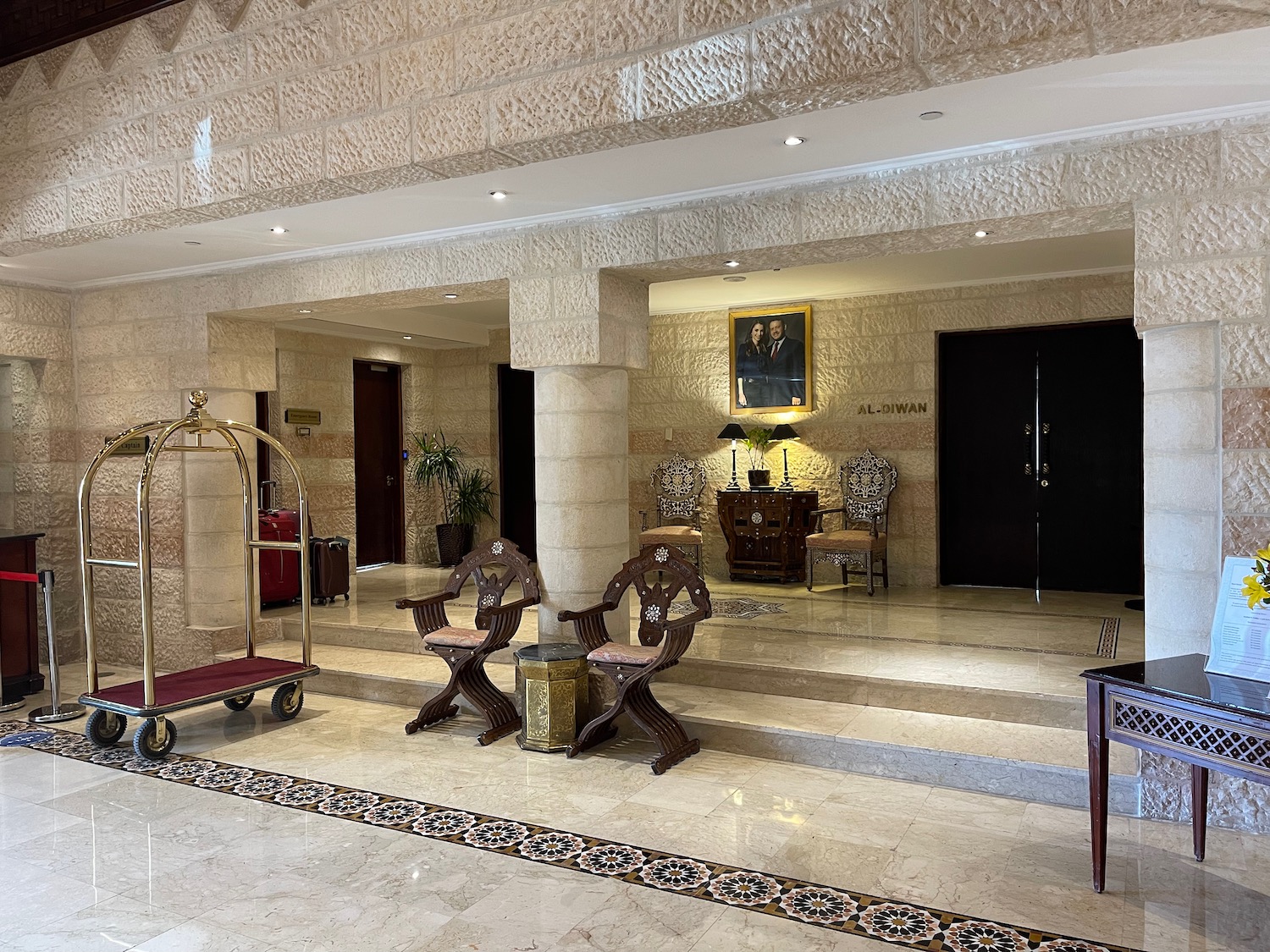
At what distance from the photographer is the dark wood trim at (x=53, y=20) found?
419 cm

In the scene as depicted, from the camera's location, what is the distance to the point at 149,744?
15.3 feet

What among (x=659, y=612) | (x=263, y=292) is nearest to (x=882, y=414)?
(x=659, y=612)

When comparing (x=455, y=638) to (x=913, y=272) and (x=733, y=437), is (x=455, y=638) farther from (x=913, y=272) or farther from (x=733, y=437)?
(x=913, y=272)

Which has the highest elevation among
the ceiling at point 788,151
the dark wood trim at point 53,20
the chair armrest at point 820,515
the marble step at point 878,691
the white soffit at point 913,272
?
the dark wood trim at point 53,20

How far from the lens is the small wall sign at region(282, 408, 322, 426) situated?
28.5 ft

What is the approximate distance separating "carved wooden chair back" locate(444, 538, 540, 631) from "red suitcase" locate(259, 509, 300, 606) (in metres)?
2.87

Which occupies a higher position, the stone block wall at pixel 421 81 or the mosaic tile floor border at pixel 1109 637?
the stone block wall at pixel 421 81

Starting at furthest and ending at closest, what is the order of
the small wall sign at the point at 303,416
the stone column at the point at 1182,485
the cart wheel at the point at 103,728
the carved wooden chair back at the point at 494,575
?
the small wall sign at the point at 303,416 < the carved wooden chair back at the point at 494,575 < the cart wheel at the point at 103,728 < the stone column at the point at 1182,485

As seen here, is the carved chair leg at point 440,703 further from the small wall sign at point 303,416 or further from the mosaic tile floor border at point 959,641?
the small wall sign at point 303,416

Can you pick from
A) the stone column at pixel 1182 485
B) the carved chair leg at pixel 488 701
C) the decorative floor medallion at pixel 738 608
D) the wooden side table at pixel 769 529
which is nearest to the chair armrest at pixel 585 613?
the carved chair leg at pixel 488 701

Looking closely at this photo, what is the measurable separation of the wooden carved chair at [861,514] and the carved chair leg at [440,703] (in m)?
3.61

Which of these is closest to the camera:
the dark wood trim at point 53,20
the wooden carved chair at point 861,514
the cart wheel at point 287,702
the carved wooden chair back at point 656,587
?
the dark wood trim at point 53,20

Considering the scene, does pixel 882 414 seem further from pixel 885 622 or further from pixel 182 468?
pixel 182 468

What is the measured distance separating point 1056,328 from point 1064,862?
5383mm
